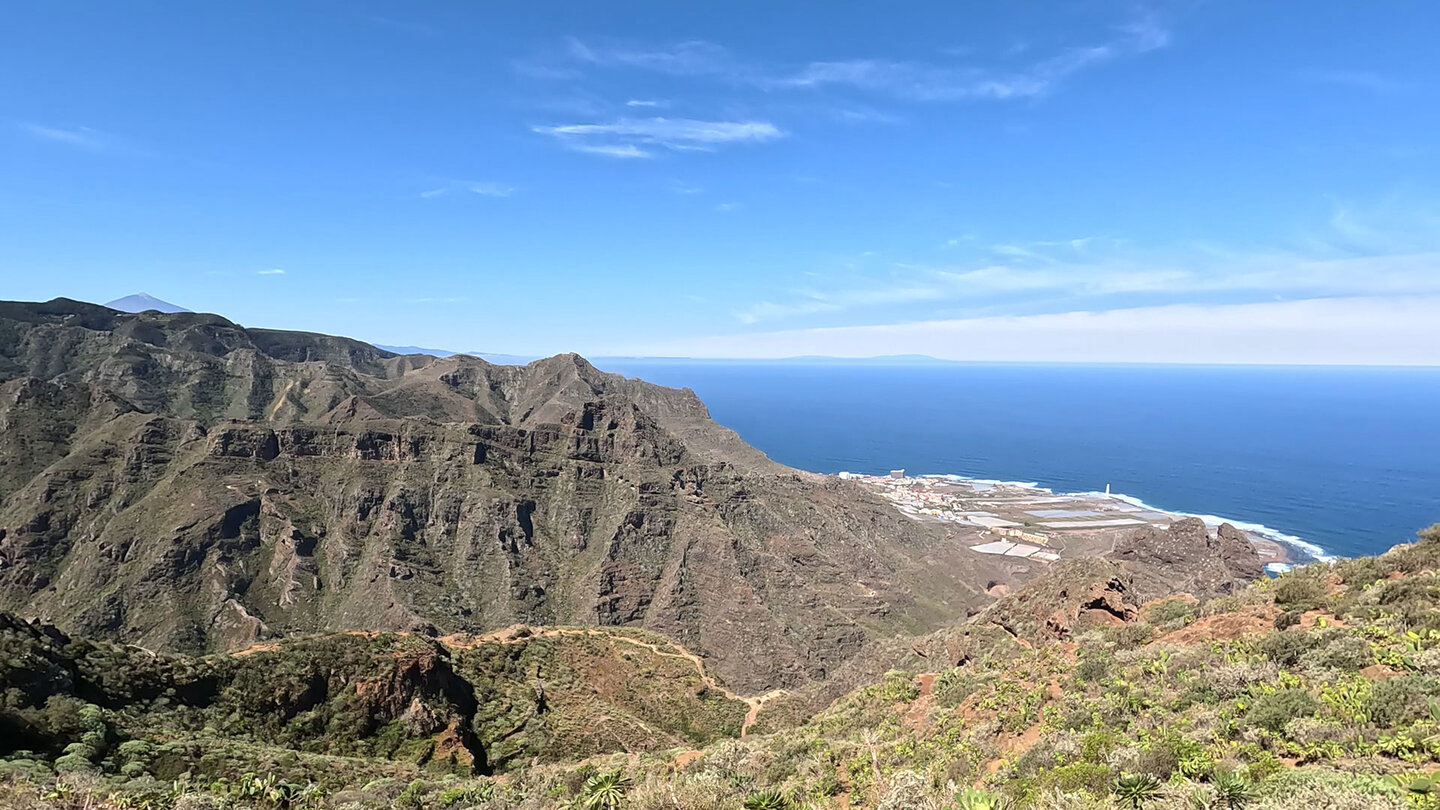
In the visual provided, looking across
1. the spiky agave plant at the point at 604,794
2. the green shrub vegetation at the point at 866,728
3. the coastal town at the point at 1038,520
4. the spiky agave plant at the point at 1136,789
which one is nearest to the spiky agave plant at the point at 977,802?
the green shrub vegetation at the point at 866,728

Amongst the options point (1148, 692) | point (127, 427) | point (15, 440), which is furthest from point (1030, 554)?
point (15, 440)

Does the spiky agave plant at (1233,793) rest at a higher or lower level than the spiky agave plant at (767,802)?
higher

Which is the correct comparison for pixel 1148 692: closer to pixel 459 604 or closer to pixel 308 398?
pixel 459 604

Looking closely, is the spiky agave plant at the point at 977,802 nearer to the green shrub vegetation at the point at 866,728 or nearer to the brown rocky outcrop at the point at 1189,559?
the green shrub vegetation at the point at 866,728

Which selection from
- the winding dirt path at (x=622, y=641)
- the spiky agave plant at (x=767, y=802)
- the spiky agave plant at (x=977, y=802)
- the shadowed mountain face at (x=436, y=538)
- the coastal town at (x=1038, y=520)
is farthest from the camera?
the coastal town at (x=1038, y=520)

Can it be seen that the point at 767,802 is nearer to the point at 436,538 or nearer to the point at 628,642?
the point at 628,642

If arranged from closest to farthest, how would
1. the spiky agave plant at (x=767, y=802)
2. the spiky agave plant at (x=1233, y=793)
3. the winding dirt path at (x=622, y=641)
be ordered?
the spiky agave plant at (x=1233, y=793), the spiky agave plant at (x=767, y=802), the winding dirt path at (x=622, y=641)
